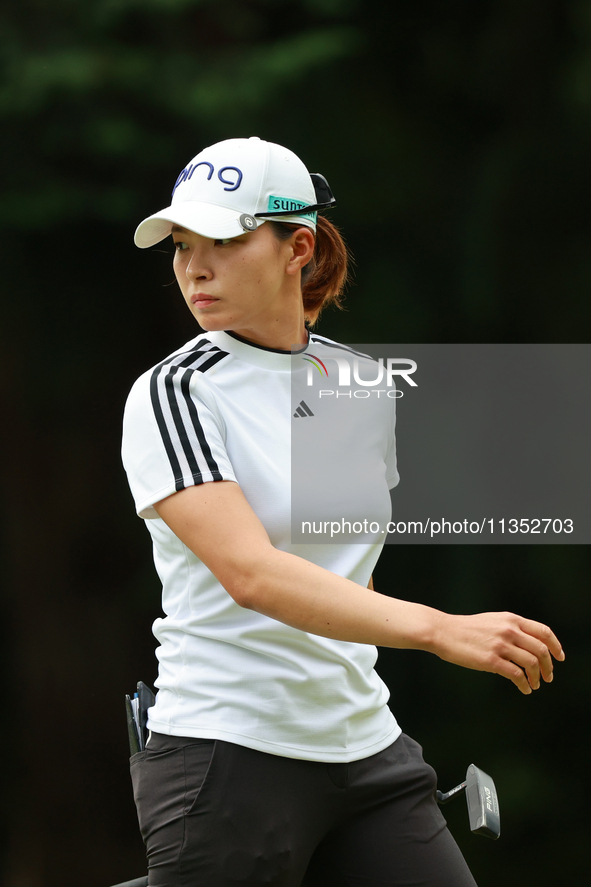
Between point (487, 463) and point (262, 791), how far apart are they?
4.24ft

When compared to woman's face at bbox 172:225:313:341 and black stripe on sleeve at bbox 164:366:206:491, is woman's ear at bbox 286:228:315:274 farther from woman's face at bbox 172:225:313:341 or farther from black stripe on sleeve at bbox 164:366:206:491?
black stripe on sleeve at bbox 164:366:206:491

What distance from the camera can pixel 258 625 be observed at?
3.90 feet

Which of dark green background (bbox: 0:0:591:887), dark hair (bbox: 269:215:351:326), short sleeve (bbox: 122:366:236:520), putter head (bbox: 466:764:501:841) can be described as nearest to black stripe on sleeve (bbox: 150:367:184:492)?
short sleeve (bbox: 122:366:236:520)

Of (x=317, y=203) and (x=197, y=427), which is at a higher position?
(x=317, y=203)

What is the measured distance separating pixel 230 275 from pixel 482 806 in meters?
0.91

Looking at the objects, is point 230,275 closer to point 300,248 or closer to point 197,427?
point 300,248

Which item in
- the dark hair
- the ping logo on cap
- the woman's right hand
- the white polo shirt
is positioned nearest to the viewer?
the woman's right hand

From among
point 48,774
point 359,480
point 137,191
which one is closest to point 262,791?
point 359,480

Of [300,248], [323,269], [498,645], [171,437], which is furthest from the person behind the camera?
[323,269]

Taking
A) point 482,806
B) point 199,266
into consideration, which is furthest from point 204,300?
point 482,806

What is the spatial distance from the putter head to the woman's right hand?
0.43m

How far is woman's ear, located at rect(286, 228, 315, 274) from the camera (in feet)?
4.47

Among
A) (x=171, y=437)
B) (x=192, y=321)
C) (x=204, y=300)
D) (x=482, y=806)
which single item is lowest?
(x=482, y=806)

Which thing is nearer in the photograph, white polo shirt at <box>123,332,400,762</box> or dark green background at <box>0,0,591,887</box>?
white polo shirt at <box>123,332,400,762</box>
